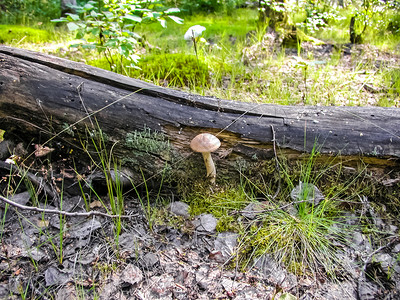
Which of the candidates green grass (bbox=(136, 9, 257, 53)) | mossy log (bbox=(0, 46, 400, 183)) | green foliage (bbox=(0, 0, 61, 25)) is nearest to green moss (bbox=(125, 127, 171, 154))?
mossy log (bbox=(0, 46, 400, 183))

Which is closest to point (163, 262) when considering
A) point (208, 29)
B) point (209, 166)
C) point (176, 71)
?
point (209, 166)

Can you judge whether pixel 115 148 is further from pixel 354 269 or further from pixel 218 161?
pixel 354 269

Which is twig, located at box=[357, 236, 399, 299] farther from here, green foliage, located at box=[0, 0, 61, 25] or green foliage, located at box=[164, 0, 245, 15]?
green foliage, located at box=[0, 0, 61, 25]

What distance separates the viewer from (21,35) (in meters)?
6.18

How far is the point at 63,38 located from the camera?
20.7 feet

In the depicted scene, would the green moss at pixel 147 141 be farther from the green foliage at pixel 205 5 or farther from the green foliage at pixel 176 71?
the green foliage at pixel 205 5

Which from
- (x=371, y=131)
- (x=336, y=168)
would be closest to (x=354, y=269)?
(x=336, y=168)

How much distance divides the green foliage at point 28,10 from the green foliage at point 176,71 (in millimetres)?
6213

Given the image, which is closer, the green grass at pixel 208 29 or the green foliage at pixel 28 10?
the green grass at pixel 208 29

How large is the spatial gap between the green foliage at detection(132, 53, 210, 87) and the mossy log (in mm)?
1496

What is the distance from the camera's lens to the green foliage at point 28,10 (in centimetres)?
830

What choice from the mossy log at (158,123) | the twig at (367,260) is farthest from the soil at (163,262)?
the mossy log at (158,123)

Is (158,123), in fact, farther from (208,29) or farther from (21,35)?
(21,35)

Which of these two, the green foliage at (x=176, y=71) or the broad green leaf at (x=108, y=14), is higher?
the broad green leaf at (x=108, y=14)
